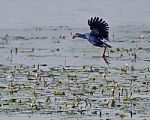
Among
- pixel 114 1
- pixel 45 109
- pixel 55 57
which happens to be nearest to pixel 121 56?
pixel 55 57

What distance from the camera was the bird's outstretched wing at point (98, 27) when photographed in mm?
12297

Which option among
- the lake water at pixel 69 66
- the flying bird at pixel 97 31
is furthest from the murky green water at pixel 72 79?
the flying bird at pixel 97 31

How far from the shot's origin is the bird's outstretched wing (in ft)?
40.3

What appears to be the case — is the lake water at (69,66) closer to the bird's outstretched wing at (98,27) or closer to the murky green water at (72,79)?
the murky green water at (72,79)

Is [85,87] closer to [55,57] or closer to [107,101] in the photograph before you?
[107,101]

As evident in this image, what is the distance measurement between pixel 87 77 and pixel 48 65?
1529mm

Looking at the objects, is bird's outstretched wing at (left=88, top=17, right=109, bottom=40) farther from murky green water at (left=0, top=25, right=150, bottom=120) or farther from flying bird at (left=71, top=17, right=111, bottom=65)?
murky green water at (left=0, top=25, right=150, bottom=120)

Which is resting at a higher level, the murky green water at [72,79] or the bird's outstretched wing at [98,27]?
the bird's outstretched wing at [98,27]

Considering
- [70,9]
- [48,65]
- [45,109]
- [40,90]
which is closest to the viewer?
[45,109]

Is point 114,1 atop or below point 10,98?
atop

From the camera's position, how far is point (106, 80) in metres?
12.0

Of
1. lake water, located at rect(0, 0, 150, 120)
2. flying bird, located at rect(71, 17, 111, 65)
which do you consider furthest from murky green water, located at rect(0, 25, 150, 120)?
flying bird, located at rect(71, 17, 111, 65)

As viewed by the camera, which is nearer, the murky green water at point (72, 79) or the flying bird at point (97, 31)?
the murky green water at point (72, 79)

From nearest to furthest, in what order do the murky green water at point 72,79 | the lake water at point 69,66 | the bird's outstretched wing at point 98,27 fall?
1. the murky green water at point 72,79
2. the lake water at point 69,66
3. the bird's outstretched wing at point 98,27
